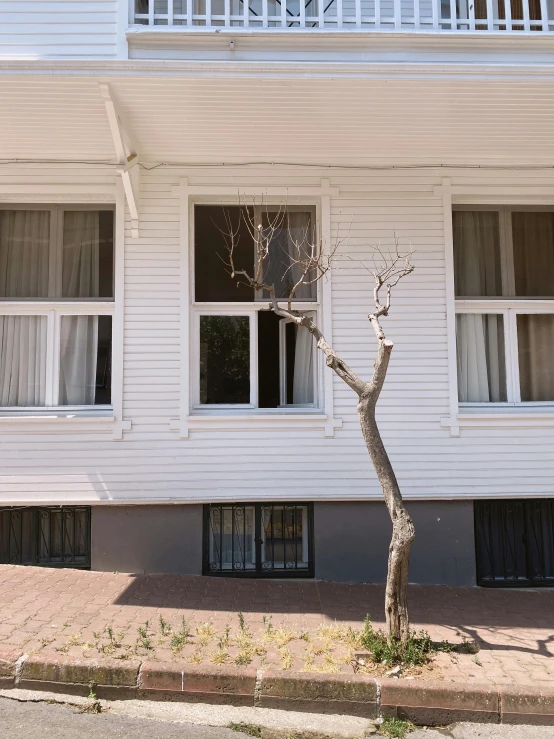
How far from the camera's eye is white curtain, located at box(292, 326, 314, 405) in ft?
23.5

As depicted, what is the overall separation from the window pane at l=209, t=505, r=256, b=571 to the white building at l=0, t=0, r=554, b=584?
0.03 metres

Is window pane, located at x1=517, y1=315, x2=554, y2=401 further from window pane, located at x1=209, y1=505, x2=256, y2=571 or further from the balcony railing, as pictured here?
window pane, located at x1=209, y1=505, x2=256, y2=571

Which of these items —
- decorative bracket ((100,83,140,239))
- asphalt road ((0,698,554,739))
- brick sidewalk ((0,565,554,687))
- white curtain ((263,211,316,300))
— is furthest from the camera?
white curtain ((263,211,316,300))

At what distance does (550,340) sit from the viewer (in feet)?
23.9

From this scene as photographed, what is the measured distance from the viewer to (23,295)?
23.4 feet

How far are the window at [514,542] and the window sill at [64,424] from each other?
13.7ft

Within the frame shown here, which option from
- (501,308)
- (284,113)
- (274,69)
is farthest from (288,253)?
(501,308)

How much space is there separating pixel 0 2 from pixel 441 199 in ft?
16.1

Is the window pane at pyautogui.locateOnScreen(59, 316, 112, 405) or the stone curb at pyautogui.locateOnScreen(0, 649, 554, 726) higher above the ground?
the window pane at pyautogui.locateOnScreen(59, 316, 112, 405)

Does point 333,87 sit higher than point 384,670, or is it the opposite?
point 333,87

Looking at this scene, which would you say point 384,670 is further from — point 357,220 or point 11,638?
point 357,220

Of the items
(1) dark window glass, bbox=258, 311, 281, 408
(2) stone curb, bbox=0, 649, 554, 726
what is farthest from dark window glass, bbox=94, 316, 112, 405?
(2) stone curb, bbox=0, 649, 554, 726

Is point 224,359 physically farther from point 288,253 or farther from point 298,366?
point 288,253

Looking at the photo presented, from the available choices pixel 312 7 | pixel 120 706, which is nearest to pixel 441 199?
pixel 312 7
